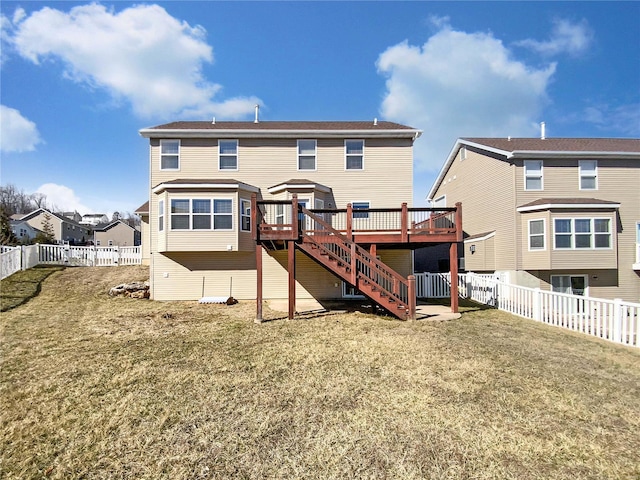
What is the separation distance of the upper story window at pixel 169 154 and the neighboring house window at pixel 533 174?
16.3 metres

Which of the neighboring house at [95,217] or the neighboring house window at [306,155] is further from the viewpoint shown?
the neighboring house at [95,217]

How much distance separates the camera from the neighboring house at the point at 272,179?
13.0 m

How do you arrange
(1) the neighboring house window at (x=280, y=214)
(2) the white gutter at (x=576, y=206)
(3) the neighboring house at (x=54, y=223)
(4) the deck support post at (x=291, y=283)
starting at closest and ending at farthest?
(4) the deck support post at (x=291, y=283) < (1) the neighboring house window at (x=280, y=214) < (2) the white gutter at (x=576, y=206) < (3) the neighboring house at (x=54, y=223)

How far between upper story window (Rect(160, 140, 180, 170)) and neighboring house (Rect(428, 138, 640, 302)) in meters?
15.1

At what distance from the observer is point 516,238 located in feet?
46.5

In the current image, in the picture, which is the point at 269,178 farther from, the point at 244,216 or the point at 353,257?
the point at 353,257

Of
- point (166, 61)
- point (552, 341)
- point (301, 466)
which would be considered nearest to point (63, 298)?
point (166, 61)

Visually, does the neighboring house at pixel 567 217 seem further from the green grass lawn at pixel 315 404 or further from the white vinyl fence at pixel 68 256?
the white vinyl fence at pixel 68 256

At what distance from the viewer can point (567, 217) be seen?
44.9 feet

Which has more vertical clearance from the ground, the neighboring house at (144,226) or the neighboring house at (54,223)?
the neighboring house at (54,223)

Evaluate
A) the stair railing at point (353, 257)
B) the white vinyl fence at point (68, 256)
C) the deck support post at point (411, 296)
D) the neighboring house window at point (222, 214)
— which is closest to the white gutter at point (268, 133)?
the neighboring house window at point (222, 214)

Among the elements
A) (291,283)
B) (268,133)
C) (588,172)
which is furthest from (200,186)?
(588,172)

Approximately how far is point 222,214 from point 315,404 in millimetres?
9411

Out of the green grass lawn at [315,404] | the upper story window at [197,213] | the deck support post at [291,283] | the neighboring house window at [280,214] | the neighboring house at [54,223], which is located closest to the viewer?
the green grass lawn at [315,404]
